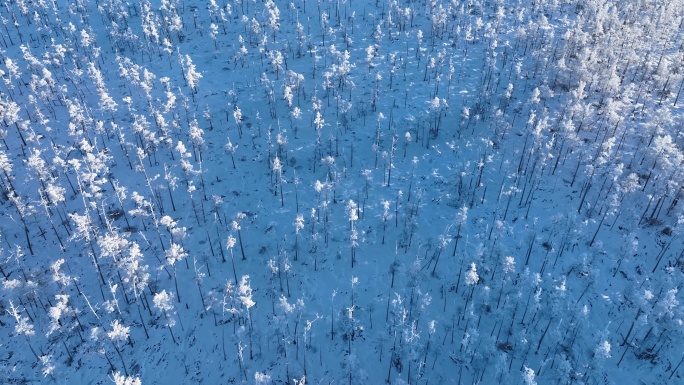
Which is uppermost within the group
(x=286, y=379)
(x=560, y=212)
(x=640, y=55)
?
(x=640, y=55)

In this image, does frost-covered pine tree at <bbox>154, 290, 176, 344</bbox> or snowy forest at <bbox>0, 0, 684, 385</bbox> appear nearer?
frost-covered pine tree at <bbox>154, 290, 176, 344</bbox>

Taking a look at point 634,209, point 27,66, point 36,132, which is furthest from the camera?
point 27,66

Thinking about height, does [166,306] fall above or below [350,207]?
below

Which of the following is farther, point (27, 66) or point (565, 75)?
point (27, 66)

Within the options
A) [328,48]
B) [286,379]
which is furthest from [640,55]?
[286,379]

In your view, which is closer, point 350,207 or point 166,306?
point 166,306

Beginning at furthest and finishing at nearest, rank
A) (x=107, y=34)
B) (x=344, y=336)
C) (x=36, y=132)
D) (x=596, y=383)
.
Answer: (x=107, y=34) < (x=36, y=132) < (x=344, y=336) < (x=596, y=383)

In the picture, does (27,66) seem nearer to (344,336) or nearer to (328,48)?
(328,48)

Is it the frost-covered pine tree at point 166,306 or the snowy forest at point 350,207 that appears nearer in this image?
the frost-covered pine tree at point 166,306
